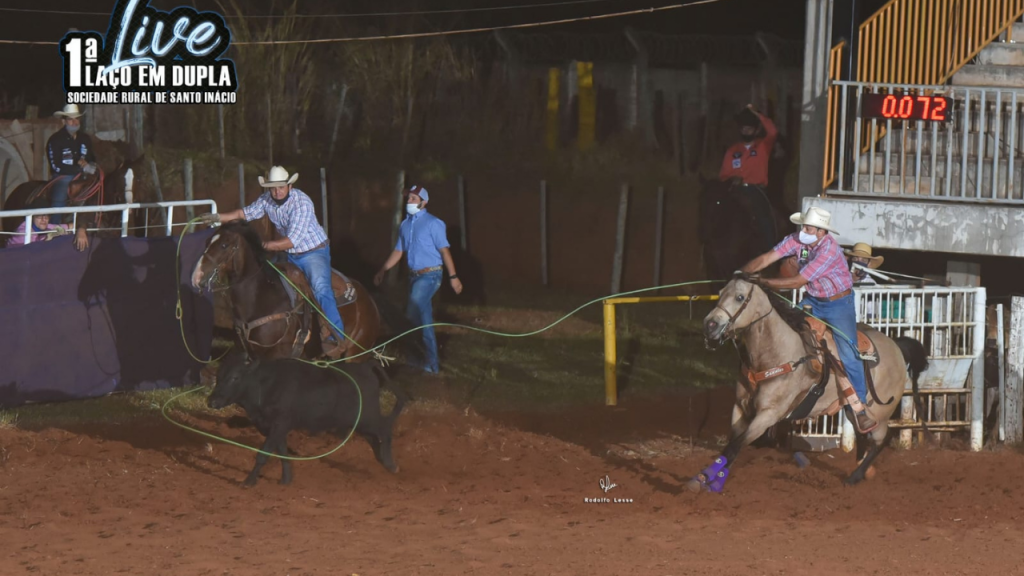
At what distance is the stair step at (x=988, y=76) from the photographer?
1494 centimetres

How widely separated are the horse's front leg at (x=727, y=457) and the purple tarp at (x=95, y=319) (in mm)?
6217

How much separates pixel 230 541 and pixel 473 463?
116 inches

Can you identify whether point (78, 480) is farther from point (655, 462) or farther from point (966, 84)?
point (966, 84)

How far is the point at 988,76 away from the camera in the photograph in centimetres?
1505

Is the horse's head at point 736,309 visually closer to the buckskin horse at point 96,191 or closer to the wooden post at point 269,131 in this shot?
the buckskin horse at point 96,191

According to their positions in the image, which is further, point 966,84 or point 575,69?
point 575,69

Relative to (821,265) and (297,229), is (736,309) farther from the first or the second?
(297,229)

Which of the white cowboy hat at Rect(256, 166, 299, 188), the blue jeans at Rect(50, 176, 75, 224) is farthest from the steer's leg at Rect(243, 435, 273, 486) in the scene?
the blue jeans at Rect(50, 176, 75, 224)

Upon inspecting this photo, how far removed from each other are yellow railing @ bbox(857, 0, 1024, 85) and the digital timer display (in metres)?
0.87

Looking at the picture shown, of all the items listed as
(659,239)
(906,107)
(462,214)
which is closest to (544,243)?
(462,214)

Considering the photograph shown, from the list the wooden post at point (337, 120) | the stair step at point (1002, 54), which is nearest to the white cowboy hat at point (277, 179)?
the stair step at point (1002, 54)

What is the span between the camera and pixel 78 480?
33.2ft

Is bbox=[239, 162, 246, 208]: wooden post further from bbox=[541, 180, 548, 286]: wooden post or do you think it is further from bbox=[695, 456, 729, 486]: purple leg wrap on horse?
bbox=[695, 456, 729, 486]: purple leg wrap on horse

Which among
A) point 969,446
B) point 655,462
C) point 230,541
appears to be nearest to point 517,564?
point 230,541
